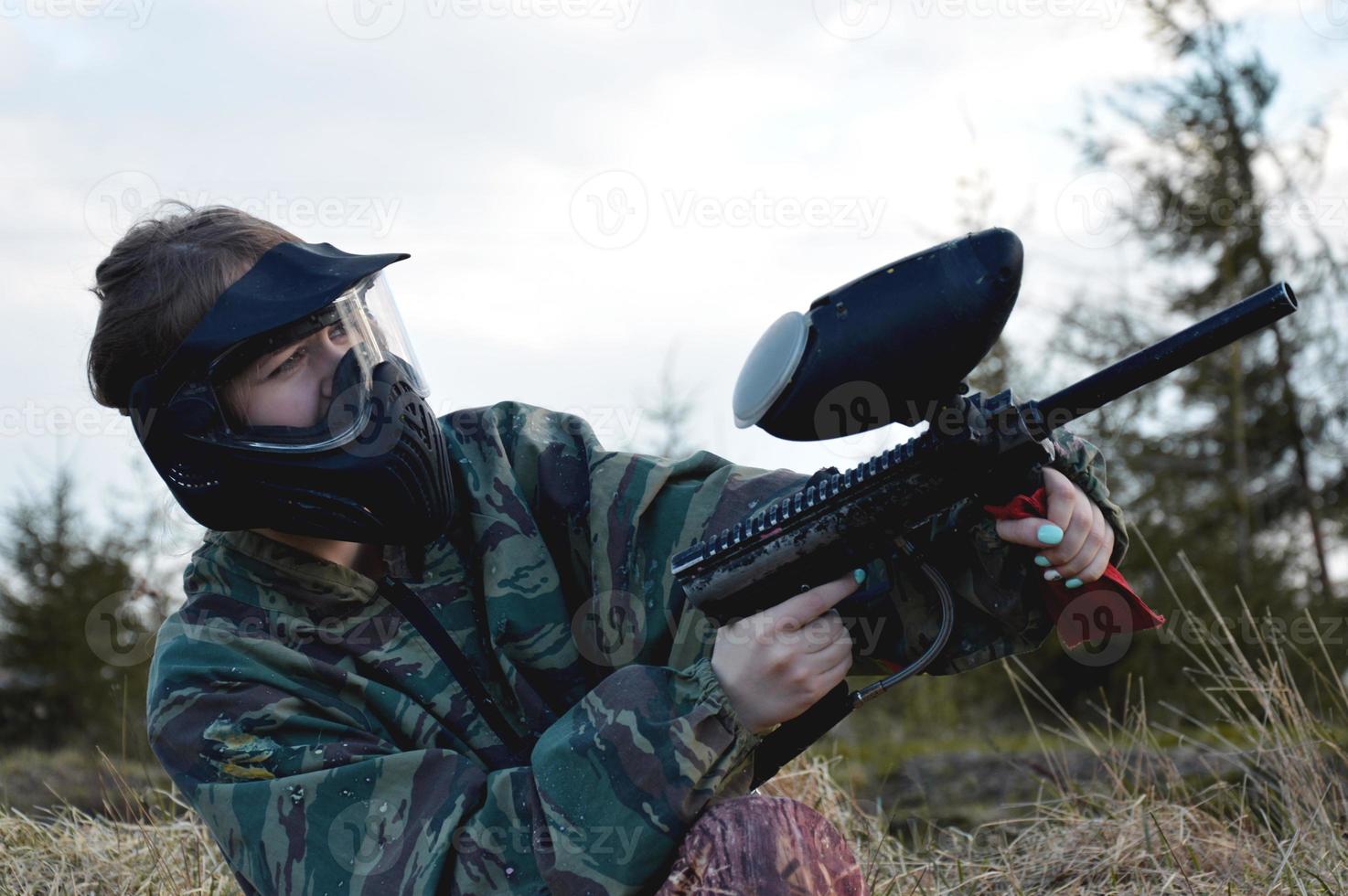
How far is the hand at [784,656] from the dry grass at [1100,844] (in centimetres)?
119

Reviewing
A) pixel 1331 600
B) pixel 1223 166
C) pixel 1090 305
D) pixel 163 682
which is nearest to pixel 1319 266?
pixel 1223 166

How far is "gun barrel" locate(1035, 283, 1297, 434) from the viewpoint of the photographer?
77.7 inches

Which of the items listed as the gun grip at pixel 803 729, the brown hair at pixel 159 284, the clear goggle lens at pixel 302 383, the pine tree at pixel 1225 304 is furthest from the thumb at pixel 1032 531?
the pine tree at pixel 1225 304

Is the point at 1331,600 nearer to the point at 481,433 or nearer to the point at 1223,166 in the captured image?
the point at 1223,166

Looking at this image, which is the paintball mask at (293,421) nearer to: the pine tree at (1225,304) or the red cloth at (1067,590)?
the red cloth at (1067,590)

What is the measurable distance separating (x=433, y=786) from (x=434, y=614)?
0.55 metres

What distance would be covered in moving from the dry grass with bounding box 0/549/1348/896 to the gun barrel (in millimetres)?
1380

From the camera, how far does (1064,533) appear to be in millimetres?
2227

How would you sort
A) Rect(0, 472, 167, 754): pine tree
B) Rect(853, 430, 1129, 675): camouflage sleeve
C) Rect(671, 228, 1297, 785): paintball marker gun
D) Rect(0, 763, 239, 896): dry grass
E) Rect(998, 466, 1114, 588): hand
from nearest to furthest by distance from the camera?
Rect(671, 228, 1297, 785): paintball marker gun → Rect(998, 466, 1114, 588): hand → Rect(853, 430, 1129, 675): camouflage sleeve → Rect(0, 763, 239, 896): dry grass → Rect(0, 472, 167, 754): pine tree

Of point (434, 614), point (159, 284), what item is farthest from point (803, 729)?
point (159, 284)

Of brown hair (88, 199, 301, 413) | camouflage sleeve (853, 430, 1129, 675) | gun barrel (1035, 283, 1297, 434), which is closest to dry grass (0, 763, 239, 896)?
brown hair (88, 199, 301, 413)

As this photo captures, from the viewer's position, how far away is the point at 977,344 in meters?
1.91

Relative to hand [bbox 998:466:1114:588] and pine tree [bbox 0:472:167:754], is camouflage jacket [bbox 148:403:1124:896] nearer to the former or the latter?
hand [bbox 998:466:1114:588]

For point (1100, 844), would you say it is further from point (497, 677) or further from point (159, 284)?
point (159, 284)
